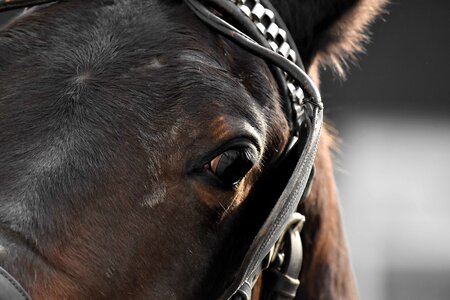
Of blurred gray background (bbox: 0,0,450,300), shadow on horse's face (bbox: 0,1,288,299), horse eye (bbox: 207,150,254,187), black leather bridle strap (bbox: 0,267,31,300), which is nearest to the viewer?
black leather bridle strap (bbox: 0,267,31,300)

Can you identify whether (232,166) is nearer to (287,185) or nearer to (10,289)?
(287,185)

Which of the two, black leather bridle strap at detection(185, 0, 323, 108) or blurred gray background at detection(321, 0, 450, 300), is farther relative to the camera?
blurred gray background at detection(321, 0, 450, 300)

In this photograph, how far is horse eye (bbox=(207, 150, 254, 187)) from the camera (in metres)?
2.02

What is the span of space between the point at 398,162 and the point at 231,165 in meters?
7.22

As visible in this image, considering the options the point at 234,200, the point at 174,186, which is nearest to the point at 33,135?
the point at 174,186

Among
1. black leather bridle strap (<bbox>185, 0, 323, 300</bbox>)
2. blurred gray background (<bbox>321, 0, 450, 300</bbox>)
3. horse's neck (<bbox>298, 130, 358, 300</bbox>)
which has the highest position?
black leather bridle strap (<bbox>185, 0, 323, 300</bbox>)

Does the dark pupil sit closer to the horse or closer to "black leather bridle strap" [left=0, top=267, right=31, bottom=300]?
the horse

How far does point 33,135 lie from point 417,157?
7.47 metres

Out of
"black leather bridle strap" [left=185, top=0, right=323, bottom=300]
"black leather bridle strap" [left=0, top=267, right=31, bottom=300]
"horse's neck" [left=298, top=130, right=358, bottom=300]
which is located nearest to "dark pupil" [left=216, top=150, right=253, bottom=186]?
"black leather bridle strap" [left=185, top=0, right=323, bottom=300]

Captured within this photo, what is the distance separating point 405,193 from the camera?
8969 mm

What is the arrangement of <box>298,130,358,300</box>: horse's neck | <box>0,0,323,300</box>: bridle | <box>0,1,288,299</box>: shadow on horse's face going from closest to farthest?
<box>0,1,288,299</box>: shadow on horse's face, <box>0,0,323,300</box>: bridle, <box>298,130,358,300</box>: horse's neck

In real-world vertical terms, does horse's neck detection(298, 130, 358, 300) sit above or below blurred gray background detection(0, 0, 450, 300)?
above

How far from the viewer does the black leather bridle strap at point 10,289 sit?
1701 millimetres

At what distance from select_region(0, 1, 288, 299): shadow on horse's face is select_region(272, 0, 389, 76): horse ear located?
30 centimetres
